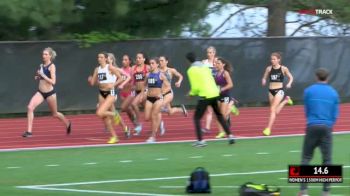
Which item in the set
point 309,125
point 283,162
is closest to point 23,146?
point 283,162

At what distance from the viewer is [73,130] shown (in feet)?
76.7

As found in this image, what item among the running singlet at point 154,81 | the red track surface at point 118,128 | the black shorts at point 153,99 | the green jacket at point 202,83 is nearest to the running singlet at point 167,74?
the running singlet at point 154,81

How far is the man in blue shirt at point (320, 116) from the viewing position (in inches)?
470

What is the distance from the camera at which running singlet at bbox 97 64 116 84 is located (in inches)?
757

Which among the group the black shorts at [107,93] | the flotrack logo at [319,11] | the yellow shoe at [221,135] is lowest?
the yellow shoe at [221,135]

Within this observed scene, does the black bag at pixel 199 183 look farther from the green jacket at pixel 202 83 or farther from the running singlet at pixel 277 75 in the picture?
the running singlet at pixel 277 75

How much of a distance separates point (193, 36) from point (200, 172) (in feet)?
58.5

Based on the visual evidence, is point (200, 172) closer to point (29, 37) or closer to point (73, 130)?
point (73, 130)

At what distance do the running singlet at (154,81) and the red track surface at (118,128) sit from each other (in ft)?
4.23

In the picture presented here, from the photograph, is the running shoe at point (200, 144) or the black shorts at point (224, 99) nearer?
the running shoe at point (200, 144)

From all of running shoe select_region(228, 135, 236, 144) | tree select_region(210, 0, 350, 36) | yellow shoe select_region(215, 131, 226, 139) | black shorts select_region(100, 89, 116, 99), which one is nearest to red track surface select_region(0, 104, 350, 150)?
yellow shoe select_region(215, 131, 226, 139)

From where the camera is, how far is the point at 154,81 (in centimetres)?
1958

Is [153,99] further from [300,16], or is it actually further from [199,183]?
[300,16]

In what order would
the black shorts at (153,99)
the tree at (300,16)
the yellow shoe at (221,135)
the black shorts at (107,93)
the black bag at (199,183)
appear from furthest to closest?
the tree at (300,16), the yellow shoe at (221,135), the black shorts at (153,99), the black shorts at (107,93), the black bag at (199,183)
